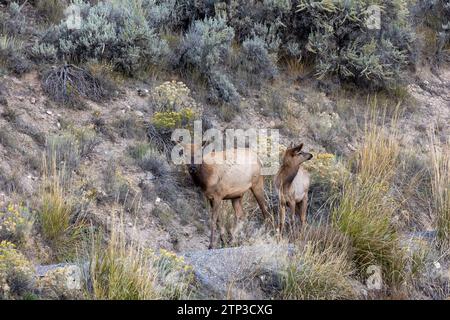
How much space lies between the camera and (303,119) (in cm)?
1471

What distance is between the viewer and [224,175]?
10359 mm

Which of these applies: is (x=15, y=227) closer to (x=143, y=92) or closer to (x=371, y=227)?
(x=371, y=227)

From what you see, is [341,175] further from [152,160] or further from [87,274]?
[87,274]

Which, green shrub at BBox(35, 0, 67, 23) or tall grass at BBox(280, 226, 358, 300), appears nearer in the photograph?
tall grass at BBox(280, 226, 358, 300)

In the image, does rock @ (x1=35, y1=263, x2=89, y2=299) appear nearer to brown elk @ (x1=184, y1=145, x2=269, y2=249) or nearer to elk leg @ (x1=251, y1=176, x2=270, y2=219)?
brown elk @ (x1=184, y1=145, x2=269, y2=249)

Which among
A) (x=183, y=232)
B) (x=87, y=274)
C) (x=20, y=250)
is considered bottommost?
(x=183, y=232)

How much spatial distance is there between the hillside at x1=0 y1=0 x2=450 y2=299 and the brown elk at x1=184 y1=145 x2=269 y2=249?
58cm

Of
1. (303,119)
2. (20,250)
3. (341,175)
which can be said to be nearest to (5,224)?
(20,250)

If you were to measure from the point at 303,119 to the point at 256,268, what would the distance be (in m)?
6.45

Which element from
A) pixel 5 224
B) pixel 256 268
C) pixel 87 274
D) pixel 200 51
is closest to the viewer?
pixel 87 274

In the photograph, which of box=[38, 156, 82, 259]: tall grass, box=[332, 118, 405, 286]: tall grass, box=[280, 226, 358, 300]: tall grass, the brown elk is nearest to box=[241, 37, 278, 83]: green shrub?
box=[332, 118, 405, 286]: tall grass

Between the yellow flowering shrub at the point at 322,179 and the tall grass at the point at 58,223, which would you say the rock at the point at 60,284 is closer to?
the tall grass at the point at 58,223

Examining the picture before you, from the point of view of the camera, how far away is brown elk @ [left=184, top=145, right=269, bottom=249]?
33.9 feet

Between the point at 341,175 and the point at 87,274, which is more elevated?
the point at 87,274
